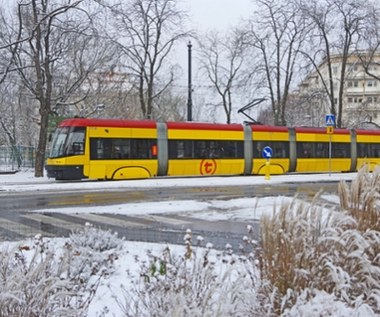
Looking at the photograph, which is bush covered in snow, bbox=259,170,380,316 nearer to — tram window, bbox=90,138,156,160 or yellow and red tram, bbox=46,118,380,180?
yellow and red tram, bbox=46,118,380,180

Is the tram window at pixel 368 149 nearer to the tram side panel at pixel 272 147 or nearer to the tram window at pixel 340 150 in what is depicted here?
the tram window at pixel 340 150

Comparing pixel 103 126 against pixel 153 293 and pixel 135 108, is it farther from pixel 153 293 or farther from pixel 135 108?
pixel 135 108

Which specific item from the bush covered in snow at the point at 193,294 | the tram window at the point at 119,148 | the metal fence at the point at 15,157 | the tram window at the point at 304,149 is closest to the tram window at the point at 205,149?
the tram window at the point at 119,148

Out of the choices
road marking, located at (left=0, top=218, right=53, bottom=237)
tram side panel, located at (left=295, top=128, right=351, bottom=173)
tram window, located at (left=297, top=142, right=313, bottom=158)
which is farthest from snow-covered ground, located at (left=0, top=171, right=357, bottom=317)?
tram side panel, located at (left=295, top=128, right=351, bottom=173)

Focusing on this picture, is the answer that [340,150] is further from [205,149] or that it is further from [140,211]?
[140,211]

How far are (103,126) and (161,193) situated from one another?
739cm

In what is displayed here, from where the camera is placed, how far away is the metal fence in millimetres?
42969

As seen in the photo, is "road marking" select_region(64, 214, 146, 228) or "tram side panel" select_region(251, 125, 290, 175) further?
Answer: "tram side panel" select_region(251, 125, 290, 175)

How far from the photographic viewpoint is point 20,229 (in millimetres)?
11188

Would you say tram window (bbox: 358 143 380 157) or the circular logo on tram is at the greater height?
tram window (bbox: 358 143 380 157)

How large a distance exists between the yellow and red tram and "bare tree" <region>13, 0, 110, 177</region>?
15.7ft

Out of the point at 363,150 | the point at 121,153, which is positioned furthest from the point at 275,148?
the point at 121,153

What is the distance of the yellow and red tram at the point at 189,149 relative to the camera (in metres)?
25.0

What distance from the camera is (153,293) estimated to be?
14.4 feet
